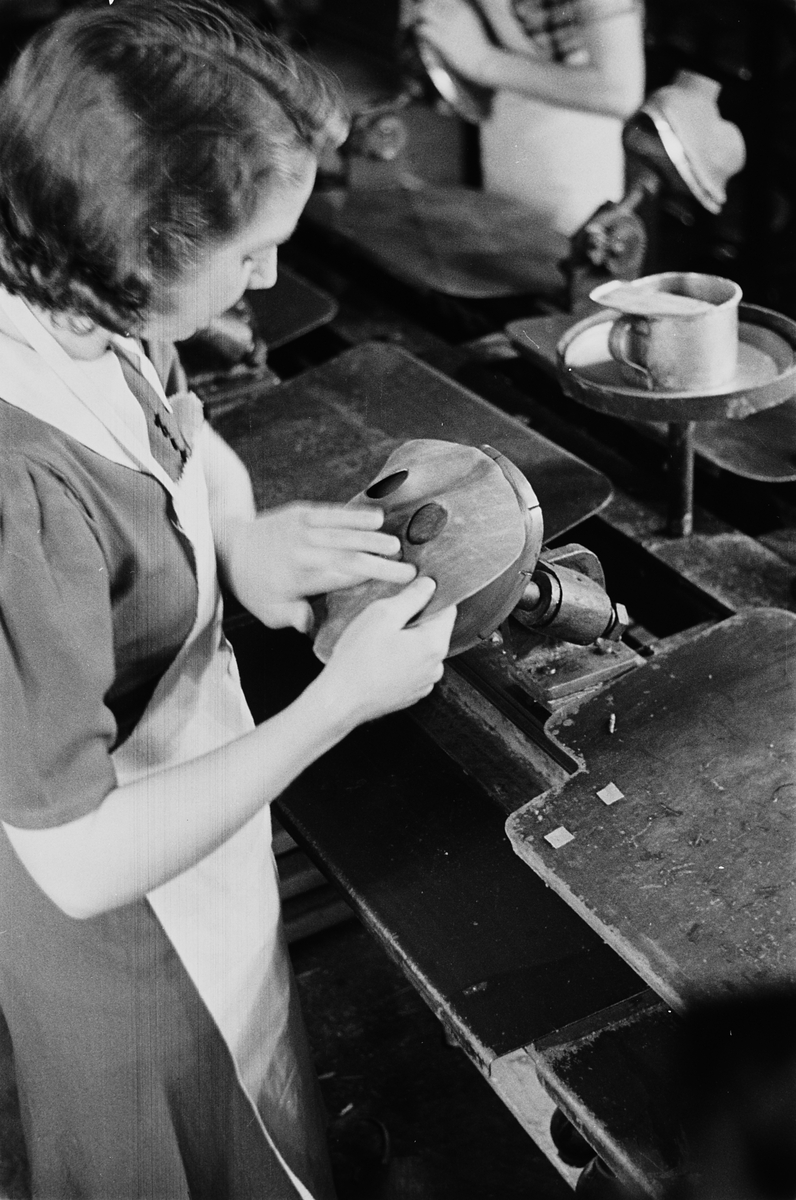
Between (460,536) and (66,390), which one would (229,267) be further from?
(460,536)

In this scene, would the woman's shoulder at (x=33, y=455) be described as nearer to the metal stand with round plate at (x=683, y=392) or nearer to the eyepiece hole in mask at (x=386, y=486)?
the eyepiece hole in mask at (x=386, y=486)

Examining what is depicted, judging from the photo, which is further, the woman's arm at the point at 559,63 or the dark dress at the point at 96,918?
the woman's arm at the point at 559,63

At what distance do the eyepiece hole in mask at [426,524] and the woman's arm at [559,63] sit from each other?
5.45 feet

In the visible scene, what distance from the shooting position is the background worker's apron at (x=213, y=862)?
110cm

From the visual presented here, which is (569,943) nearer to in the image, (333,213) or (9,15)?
(333,213)

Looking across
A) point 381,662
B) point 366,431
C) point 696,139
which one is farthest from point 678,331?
point 381,662

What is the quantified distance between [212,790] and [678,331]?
97 cm

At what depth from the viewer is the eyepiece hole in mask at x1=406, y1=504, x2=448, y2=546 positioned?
1.22 meters

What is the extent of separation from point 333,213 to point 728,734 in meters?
2.11

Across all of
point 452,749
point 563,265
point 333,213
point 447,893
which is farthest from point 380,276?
point 447,893

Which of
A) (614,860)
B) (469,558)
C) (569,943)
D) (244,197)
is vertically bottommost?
(569,943)

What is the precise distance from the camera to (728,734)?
1354 millimetres

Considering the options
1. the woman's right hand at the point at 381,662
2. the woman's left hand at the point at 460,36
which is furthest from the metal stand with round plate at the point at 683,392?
the woman's left hand at the point at 460,36

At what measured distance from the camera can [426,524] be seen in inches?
48.6
